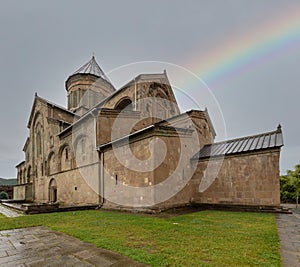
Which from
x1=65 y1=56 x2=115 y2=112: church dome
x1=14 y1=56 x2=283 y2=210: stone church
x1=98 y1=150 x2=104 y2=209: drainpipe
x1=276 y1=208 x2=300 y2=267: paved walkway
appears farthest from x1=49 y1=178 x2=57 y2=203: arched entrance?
x1=276 y1=208 x2=300 y2=267: paved walkway

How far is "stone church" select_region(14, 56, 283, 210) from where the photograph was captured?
1053cm

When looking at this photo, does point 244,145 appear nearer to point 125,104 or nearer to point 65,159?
point 125,104

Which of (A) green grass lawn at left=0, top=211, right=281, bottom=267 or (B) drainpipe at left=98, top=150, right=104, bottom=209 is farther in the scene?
(B) drainpipe at left=98, top=150, right=104, bottom=209

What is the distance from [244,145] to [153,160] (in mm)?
5279

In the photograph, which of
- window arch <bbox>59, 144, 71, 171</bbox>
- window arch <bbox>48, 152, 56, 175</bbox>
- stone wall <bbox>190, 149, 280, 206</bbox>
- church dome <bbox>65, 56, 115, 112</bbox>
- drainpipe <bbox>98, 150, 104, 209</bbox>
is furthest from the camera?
church dome <bbox>65, 56, 115, 112</bbox>

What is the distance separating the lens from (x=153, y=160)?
10492 mm

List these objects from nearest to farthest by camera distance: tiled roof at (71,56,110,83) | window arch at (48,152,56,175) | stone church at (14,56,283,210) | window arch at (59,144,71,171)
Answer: stone church at (14,56,283,210) → window arch at (59,144,71,171) → window arch at (48,152,56,175) → tiled roof at (71,56,110,83)

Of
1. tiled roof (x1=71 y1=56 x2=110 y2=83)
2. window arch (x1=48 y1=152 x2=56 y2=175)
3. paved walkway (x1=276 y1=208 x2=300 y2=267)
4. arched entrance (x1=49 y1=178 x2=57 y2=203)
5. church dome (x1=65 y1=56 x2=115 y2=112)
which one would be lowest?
arched entrance (x1=49 y1=178 x2=57 y2=203)

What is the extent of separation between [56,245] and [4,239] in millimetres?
1884

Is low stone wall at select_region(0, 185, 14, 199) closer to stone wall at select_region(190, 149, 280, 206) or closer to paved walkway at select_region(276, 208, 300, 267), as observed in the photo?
stone wall at select_region(190, 149, 280, 206)

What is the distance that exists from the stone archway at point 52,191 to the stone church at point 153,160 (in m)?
0.12

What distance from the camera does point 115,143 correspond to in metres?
12.5

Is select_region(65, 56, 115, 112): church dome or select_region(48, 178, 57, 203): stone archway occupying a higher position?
select_region(65, 56, 115, 112): church dome

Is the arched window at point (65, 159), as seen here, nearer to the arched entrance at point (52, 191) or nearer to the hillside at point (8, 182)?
the arched entrance at point (52, 191)
